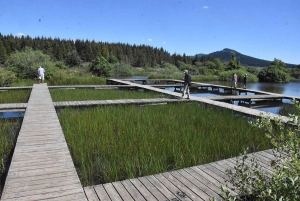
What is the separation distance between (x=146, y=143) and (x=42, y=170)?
2150 mm

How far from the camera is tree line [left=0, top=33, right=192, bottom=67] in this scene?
197 ft

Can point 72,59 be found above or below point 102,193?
above

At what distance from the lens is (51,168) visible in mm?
3148

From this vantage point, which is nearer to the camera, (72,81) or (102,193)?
(102,193)

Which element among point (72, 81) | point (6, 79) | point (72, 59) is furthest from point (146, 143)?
point (72, 59)

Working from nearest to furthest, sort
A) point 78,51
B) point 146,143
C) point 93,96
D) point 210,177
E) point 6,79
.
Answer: point 210,177 → point 146,143 → point 93,96 → point 6,79 → point 78,51

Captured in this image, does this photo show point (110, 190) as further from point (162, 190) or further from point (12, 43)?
point (12, 43)

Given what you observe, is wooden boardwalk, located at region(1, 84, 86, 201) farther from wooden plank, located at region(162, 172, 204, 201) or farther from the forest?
the forest

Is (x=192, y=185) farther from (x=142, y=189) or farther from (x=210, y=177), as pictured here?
(x=142, y=189)

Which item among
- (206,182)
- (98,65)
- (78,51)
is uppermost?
(78,51)

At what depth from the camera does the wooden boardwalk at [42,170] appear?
252 cm

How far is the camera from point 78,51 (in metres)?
76.2

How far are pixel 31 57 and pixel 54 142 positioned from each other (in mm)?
20997

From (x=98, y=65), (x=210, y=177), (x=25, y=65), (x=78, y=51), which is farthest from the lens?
(x=78, y=51)
